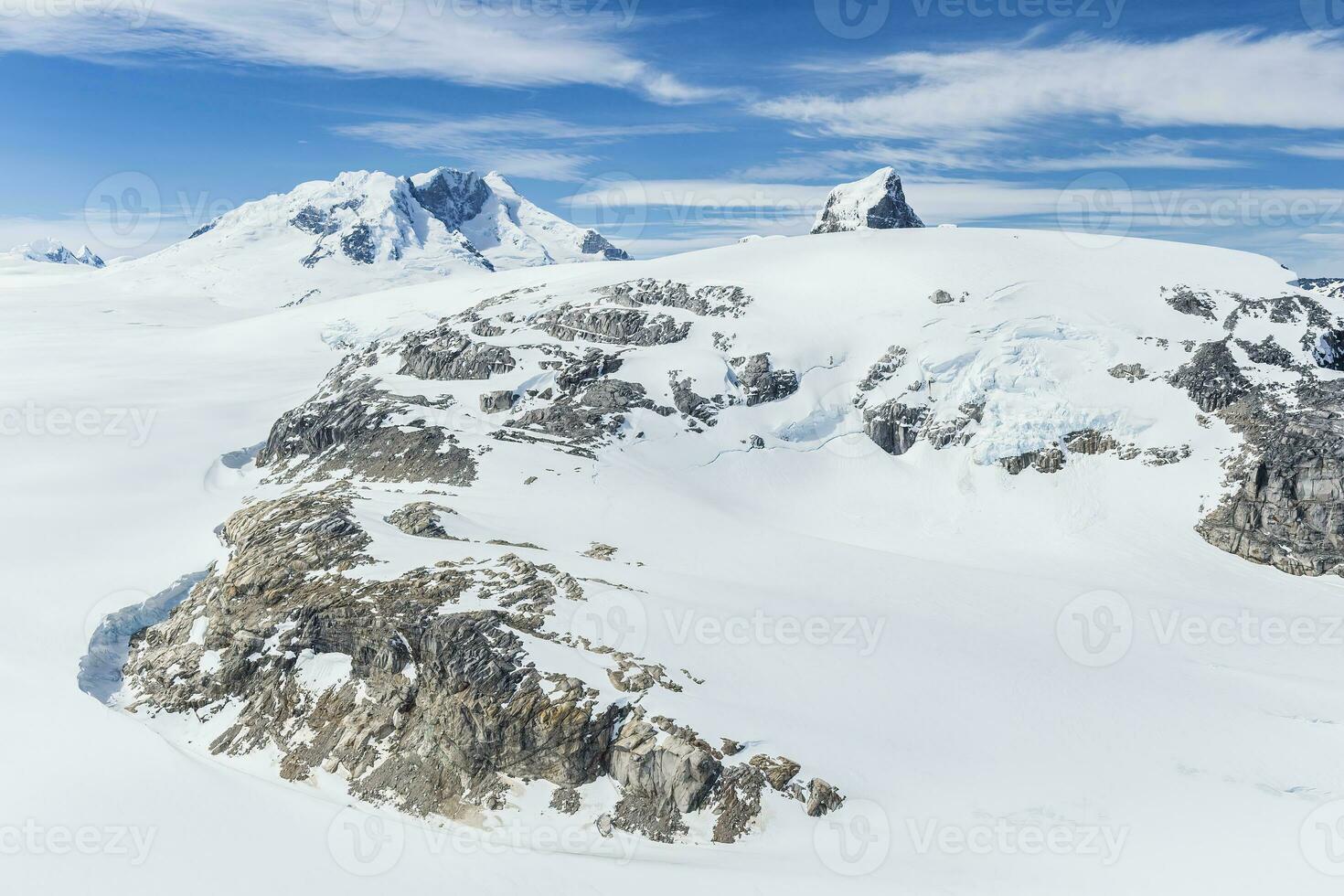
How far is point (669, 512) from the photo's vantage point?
56.3 metres

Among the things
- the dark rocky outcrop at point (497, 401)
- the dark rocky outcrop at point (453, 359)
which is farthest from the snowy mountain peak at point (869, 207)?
the dark rocky outcrop at point (497, 401)

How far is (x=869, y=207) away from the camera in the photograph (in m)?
138

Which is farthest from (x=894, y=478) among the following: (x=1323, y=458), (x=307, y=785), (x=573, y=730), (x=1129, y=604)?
(x=307, y=785)

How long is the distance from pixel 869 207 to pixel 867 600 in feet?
361

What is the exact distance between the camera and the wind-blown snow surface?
27.1 meters

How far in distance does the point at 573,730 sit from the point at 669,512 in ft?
86.8

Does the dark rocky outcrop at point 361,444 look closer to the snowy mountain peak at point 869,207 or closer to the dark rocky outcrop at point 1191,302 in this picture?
the dark rocky outcrop at point 1191,302

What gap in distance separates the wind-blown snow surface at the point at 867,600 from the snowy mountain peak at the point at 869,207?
35.6m

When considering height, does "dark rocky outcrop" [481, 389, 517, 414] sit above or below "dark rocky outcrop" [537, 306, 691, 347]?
below

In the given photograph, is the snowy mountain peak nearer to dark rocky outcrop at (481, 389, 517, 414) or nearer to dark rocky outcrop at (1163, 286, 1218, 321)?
dark rocky outcrop at (1163, 286, 1218, 321)

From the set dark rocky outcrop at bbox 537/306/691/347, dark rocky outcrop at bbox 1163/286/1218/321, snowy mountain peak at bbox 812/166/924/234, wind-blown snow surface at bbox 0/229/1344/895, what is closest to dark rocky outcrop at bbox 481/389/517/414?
dark rocky outcrop at bbox 537/306/691/347

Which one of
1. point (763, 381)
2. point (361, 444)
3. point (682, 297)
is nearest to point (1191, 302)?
point (763, 381)

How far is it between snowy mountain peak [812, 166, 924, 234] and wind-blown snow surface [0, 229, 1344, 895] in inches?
1401

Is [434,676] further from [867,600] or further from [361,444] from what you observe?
[361,444]
